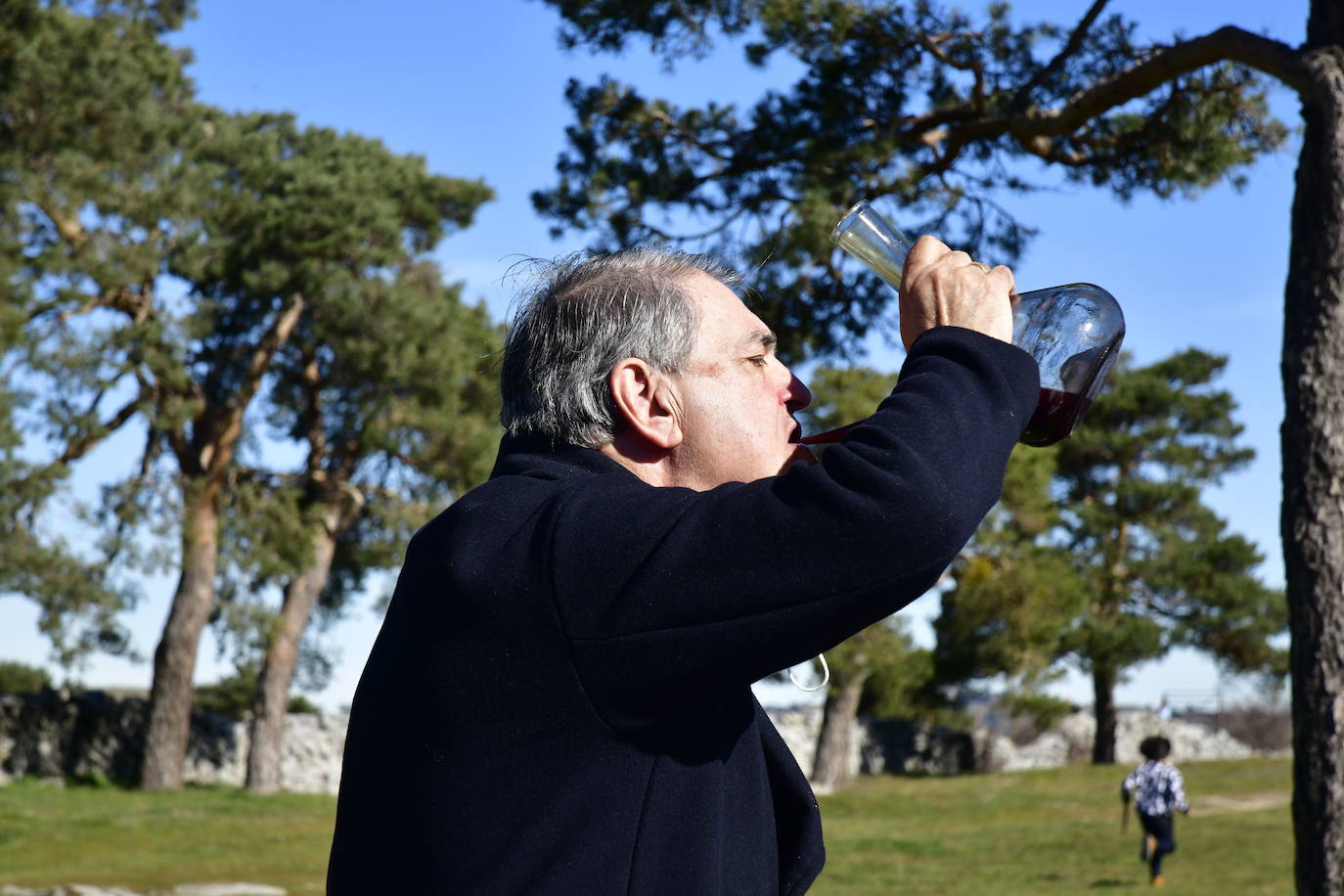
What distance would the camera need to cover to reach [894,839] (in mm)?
17125

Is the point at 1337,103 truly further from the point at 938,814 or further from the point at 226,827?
the point at 938,814

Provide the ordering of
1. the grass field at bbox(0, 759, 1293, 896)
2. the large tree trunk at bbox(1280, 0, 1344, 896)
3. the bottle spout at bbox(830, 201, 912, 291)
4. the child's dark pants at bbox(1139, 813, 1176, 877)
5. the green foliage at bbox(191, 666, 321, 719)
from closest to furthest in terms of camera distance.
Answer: the bottle spout at bbox(830, 201, 912, 291), the large tree trunk at bbox(1280, 0, 1344, 896), the grass field at bbox(0, 759, 1293, 896), the child's dark pants at bbox(1139, 813, 1176, 877), the green foliage at bbox(191, 666, 321, 719)

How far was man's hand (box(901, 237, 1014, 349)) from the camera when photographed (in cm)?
156

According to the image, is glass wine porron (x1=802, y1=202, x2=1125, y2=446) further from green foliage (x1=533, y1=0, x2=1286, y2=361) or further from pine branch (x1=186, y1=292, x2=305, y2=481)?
pine branch (x1=186, y1=292, x2=305, y2=481)

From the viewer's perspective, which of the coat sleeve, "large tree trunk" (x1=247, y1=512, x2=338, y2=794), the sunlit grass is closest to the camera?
the coat sleeve

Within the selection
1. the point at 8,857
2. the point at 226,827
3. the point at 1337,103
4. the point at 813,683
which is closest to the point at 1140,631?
the point at 226,827

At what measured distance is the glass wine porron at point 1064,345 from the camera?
71.2 inches

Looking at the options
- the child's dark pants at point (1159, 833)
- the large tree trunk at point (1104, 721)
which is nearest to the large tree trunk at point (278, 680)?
the child's dark pants at point (1159, 833)

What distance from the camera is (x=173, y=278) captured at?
20.7m

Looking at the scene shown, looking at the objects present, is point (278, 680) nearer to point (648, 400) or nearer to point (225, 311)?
point (225, 311)

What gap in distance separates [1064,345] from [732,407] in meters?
0.48

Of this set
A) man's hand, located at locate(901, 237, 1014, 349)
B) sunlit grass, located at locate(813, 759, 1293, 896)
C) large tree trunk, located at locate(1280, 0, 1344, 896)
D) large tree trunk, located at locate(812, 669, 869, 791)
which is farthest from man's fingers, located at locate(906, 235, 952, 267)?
large tree trunk, located at locate(812, 669, 869, 791)

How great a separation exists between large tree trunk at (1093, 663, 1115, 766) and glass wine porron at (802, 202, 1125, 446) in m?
29.4

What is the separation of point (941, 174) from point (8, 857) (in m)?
11.7
